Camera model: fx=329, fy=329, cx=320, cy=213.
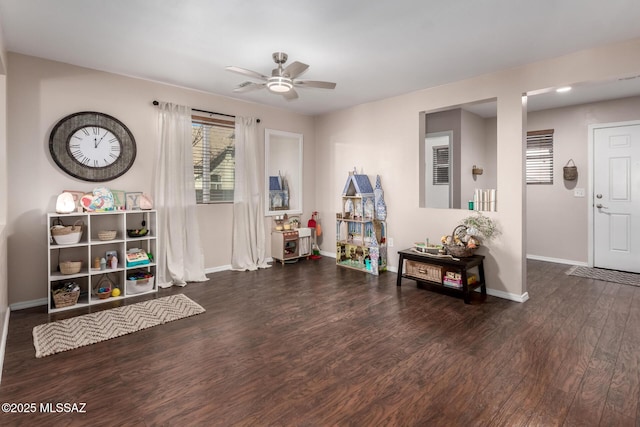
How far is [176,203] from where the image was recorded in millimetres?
4297

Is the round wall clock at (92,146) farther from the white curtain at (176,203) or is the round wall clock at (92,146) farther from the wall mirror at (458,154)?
the wall mirror at (458,154)

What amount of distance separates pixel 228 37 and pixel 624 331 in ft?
14.2

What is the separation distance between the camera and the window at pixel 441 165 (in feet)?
18.9

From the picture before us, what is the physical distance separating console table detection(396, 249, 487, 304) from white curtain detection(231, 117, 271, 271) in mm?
2266

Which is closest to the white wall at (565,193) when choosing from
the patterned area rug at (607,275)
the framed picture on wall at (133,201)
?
the patterned area rug at (607,275)

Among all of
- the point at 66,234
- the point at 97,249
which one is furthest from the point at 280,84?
the point at 97,249

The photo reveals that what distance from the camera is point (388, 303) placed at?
140 inches

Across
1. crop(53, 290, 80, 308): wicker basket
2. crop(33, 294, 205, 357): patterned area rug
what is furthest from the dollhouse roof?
crop(53, 290, 80, 308): wicker basket

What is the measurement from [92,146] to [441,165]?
5179mm

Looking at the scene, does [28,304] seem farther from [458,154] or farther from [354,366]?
[458,154]

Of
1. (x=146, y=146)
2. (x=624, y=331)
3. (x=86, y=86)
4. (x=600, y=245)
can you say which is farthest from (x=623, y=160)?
(x=86, y=86)

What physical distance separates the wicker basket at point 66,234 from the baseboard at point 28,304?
746 millimetres

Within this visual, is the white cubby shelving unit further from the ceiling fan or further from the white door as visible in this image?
the white door

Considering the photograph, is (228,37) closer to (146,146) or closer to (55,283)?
(146,146)
